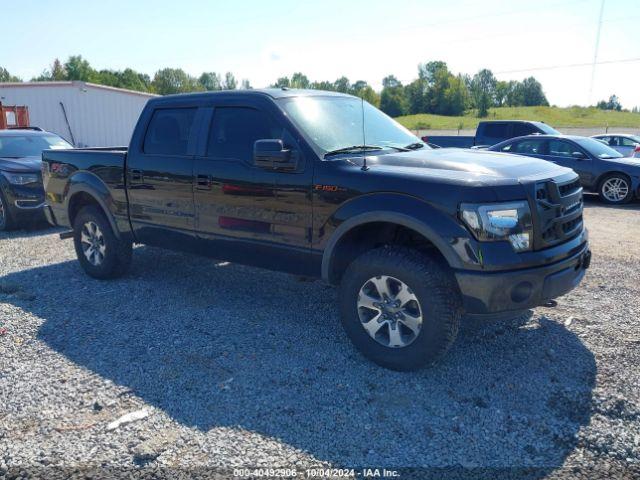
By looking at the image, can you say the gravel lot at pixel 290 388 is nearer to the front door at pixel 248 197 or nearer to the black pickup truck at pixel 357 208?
the black pickup truck at pixel 357 208

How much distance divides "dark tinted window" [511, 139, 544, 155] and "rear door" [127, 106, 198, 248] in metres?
9.41

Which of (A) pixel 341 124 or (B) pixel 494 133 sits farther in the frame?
(B) pixel 494 133

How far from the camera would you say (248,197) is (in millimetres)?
4520

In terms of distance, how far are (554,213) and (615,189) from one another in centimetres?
947

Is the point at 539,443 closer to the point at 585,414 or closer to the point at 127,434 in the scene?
the point at 585,414

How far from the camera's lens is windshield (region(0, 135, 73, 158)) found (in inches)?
372

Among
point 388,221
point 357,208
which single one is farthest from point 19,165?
point 388,221

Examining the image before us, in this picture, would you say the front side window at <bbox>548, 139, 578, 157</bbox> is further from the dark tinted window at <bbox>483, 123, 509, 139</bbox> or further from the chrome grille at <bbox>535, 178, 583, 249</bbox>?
the chrome grille at <bbox>535, 178, 583, 249</bbox>

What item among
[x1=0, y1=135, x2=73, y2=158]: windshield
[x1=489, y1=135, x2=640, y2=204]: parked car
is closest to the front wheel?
[x1=0, y1=135, x2=73, y2=158]: windshield

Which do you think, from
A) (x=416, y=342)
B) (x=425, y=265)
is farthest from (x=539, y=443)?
(x=425, y=265)

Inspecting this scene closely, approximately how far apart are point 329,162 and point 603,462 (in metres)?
2.56

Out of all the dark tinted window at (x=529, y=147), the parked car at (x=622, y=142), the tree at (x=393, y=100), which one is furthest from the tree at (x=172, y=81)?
the dark tinted window at (x=529, y=147)

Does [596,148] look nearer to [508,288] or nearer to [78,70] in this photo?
[508,288]

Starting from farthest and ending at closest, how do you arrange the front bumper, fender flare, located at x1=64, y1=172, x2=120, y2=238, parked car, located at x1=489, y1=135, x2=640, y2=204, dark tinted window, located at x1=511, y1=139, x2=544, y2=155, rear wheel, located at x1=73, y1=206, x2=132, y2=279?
1. dark tinted window, located at x1=511, y1=139, x2=544, y2=155
2. parked car, located at x1=489, y1=135, x2=640, y2=204
3. rear wheel, located at x1=73, y1=206, x2=132, y2=279
4. fender flare, located at x1=64, y1=172, x2=120, y2=238
5. the front bumper
